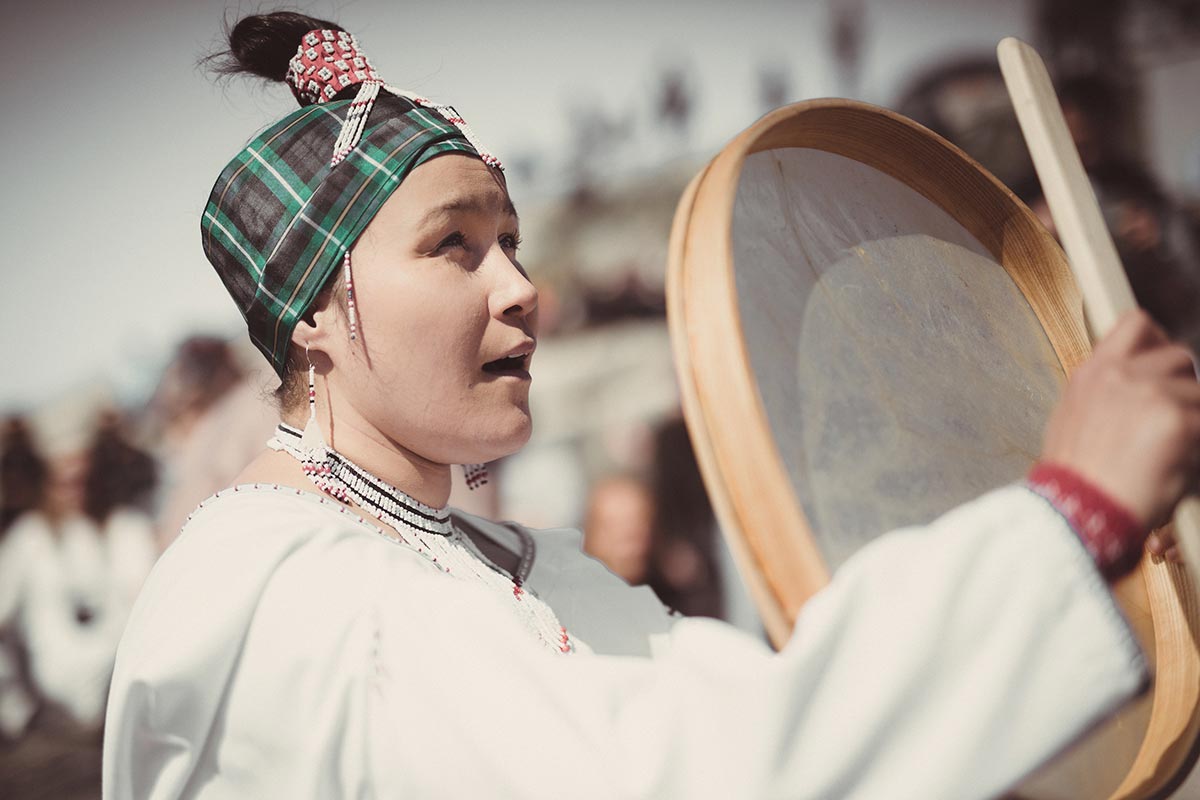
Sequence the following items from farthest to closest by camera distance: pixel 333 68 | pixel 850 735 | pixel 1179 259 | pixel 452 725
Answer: pixel 1179 259 → pixel 333 68 → pixel 452 725 → pixel 850 735

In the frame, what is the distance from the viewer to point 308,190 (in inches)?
58.1

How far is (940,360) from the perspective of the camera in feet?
4.19

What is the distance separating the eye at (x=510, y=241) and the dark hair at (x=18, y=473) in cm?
331

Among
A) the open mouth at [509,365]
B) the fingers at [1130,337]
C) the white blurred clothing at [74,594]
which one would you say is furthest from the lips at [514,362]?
the white blurred clothing at [74,594]

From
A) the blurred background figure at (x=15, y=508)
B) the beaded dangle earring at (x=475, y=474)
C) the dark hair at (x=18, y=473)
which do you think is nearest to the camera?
the beaded dangle earring at (x=475, y=474)

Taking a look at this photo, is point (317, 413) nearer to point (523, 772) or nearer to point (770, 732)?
point (523, 772)

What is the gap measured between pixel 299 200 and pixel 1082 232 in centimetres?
103

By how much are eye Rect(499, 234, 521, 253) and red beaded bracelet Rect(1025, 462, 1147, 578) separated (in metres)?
0.93

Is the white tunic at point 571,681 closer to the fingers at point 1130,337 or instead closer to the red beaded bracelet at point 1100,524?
the red beaded bracelet at point 1100,524

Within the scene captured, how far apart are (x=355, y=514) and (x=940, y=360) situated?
0.80m

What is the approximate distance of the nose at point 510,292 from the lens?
1421 mm

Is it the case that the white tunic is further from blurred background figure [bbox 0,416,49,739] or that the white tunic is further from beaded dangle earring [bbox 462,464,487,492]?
blurred background figure [bbox 0,416,49,739]

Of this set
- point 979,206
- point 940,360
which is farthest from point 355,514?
point 979,206

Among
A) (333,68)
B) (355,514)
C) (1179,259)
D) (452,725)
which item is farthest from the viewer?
(1179,259)
